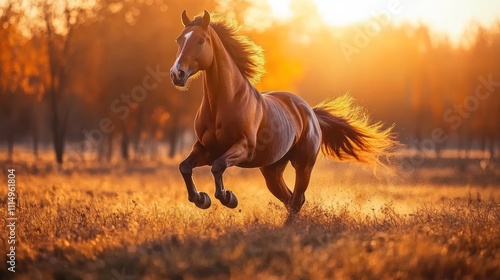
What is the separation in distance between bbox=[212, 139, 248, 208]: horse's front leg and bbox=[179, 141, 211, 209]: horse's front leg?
0.85 feet

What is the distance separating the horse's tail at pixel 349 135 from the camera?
502 inches

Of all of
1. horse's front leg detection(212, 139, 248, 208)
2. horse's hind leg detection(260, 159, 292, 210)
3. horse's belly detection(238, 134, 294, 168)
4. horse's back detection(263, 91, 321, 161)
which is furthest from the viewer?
horse's hind leg detection(260, 159, 292, 210)

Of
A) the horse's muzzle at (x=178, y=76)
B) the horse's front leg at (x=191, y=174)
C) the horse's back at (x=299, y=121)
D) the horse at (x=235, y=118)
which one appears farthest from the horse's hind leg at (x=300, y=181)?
the horse's muzzle at (x=178, y=76)

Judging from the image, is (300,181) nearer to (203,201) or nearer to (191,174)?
(203,201)

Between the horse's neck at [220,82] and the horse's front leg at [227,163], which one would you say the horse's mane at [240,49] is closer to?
the horse's neck at [220,82]

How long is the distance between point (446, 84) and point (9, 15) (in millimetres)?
27968

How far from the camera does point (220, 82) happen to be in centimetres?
945

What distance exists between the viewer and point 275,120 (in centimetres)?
1023

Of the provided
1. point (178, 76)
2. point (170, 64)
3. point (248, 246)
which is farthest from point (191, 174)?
point (170, 64)

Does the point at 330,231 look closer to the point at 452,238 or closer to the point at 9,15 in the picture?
the point at 452,238

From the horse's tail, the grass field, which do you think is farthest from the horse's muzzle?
the horse's tail

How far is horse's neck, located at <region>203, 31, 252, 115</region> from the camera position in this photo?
9.38 meters

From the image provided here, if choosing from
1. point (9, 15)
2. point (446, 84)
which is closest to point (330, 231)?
point (9, 15)

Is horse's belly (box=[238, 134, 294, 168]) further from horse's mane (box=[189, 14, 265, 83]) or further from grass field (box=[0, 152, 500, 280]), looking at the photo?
horse's mane (box=[189, 14, 265, 83])
